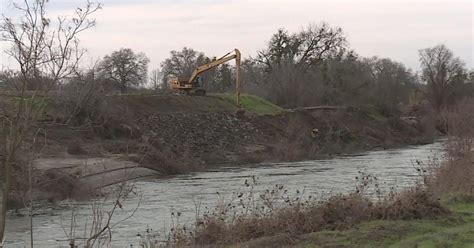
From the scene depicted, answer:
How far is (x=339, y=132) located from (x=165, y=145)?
21.8 m

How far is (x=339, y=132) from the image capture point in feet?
203

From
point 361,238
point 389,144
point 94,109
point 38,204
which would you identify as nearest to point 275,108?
point 389,144

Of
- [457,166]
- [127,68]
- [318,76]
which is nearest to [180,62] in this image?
[127,68]

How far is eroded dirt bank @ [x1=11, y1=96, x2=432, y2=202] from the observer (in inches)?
1340

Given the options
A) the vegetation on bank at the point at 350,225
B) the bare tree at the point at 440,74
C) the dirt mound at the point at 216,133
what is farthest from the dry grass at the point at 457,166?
the bare tree at the point at 440,74

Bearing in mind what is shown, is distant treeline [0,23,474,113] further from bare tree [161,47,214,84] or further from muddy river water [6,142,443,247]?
muddy river water [6,142,443,247]

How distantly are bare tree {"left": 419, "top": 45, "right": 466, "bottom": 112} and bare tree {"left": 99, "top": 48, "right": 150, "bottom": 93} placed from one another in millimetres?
43560

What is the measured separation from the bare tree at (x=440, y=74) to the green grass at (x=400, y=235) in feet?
256

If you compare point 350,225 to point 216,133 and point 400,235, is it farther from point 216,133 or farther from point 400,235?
point 216,133

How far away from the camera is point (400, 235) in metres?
10.8

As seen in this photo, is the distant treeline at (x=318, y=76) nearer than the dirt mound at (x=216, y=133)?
No

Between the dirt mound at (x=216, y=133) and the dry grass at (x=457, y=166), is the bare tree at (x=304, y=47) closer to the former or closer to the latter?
the dirt mound at (x=216, y=133)

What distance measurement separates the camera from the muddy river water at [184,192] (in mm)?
Result: 17997

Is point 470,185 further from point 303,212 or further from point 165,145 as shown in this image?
point 165,145
